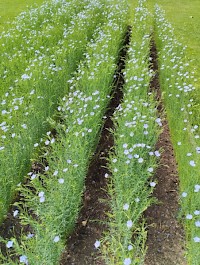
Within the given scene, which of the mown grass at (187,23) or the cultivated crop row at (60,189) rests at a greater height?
the cultivated crop row at (60,189)

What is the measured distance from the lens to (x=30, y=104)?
355 cm

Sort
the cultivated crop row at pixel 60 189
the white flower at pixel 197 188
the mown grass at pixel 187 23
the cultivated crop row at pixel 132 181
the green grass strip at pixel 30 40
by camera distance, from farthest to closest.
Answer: the mown grass at pixel 187 23
the green grass strip at pixel 30 40
the white flower at pixel 197 188
the cultivated crop row at pixel 132 181
the cultivated crop row at pixel 60 189

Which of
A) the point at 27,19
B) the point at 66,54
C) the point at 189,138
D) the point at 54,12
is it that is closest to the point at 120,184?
the point at 189,138

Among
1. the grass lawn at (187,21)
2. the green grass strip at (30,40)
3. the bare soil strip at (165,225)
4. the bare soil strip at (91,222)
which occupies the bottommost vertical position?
the grass lawn at (187,21)

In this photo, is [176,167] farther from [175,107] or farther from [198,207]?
[198,207]

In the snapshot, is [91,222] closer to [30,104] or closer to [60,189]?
[60,189]

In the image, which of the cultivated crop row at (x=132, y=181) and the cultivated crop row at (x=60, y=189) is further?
the cultivated crop row at (x=132, y=181)

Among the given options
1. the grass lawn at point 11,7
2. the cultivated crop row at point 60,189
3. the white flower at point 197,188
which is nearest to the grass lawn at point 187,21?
the cultivated crop row at point 60,189

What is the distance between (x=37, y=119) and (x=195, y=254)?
2.08m

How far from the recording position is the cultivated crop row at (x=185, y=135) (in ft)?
7.52

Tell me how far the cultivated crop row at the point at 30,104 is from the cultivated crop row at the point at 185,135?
1366 millimetres

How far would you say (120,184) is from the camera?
2531mm

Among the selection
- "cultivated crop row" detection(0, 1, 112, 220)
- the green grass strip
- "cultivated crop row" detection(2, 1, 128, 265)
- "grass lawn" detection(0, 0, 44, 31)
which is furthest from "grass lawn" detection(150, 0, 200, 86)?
"grass lawn" detection(0, 0, 44, 31)

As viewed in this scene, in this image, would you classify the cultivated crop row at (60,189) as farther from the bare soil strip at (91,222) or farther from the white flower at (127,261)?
the white flower at (127,261)
